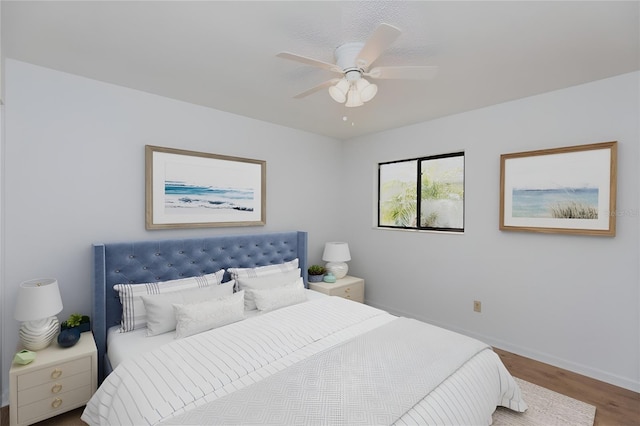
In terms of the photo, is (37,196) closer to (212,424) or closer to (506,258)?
(212,424)

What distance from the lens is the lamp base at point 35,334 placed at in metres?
1.96

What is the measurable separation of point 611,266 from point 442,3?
2441mm

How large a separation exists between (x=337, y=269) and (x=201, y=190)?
1.91 meters

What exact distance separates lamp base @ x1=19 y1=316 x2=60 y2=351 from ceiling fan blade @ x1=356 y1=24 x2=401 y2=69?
2.63 m

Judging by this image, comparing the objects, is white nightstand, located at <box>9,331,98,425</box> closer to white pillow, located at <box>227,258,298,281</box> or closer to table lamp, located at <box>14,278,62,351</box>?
table lamp, located at <box>14,278,62,351</box>

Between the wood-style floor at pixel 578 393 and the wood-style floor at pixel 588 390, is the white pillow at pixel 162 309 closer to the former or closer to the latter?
the wood-style floor at pixel 578 393

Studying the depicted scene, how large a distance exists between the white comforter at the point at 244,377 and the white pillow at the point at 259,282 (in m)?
0.46

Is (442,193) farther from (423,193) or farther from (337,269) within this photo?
(337,269)

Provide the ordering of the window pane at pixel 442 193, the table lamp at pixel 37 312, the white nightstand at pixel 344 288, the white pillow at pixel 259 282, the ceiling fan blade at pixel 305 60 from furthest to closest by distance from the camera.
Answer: the white nightstand at pixel 344 288 < the window pane at pixel 442 193 < the white pillow at pixel 259 282 < the table lamp at pixel 37 312 < the ceiling fan blade at pixel 305 60

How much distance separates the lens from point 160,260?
261 cm

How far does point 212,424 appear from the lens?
1239 mm

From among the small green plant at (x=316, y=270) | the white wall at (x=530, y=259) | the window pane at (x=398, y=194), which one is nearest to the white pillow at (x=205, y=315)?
the small green plant at (x=316, y=270)

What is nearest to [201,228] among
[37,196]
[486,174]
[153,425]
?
[37,196]

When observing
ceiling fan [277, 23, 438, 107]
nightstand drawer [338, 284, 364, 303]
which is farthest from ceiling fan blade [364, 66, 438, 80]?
nightstand drawer [338, 284, 364, 303]
